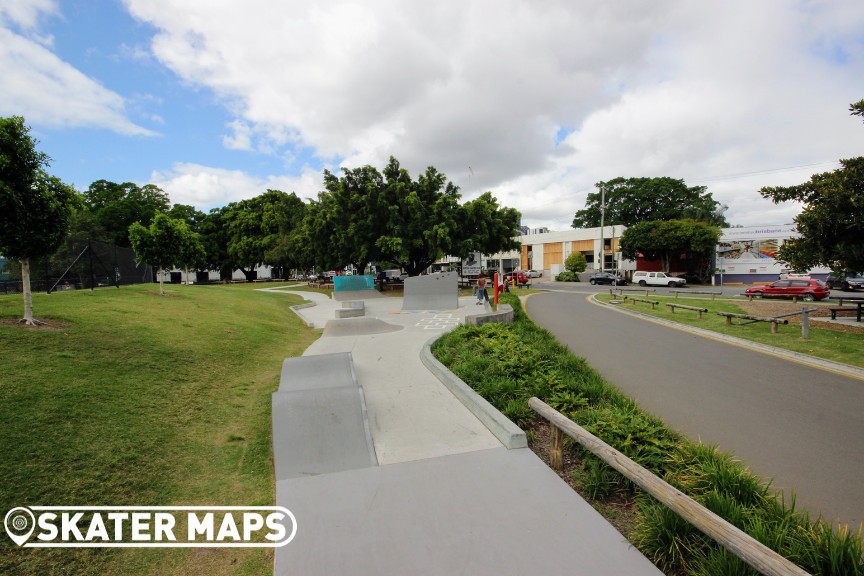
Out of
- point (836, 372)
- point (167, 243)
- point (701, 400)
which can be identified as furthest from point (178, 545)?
point (167, 243)

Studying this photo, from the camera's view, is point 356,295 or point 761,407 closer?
point 761,407

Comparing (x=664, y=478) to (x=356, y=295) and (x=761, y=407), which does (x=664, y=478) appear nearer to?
(x=761, y=407)

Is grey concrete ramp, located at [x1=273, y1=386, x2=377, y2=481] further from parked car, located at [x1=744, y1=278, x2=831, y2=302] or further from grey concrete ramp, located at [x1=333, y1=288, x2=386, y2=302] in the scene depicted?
parked car, located at [x1=744, y1=278, x2=831, y2=302]

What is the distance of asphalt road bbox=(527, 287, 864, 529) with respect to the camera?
3.97 meters

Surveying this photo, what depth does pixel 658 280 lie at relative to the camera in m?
42.7

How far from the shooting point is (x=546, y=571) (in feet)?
8.80

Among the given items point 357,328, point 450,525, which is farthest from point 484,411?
point 357,328

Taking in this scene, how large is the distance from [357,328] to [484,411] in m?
8.91

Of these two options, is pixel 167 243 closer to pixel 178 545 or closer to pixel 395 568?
pixel 178 545

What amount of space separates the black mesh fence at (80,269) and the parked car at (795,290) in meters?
34.8

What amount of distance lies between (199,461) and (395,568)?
306 centimetres

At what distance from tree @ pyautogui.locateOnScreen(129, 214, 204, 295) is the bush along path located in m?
15.3

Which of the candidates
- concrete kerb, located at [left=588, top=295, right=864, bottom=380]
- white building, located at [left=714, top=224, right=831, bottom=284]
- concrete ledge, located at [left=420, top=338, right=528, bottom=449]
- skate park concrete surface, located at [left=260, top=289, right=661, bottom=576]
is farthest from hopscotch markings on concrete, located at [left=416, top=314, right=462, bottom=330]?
white building, located at [left=714, top=224, right=831, bottom=284]

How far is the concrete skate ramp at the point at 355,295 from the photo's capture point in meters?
28.7
